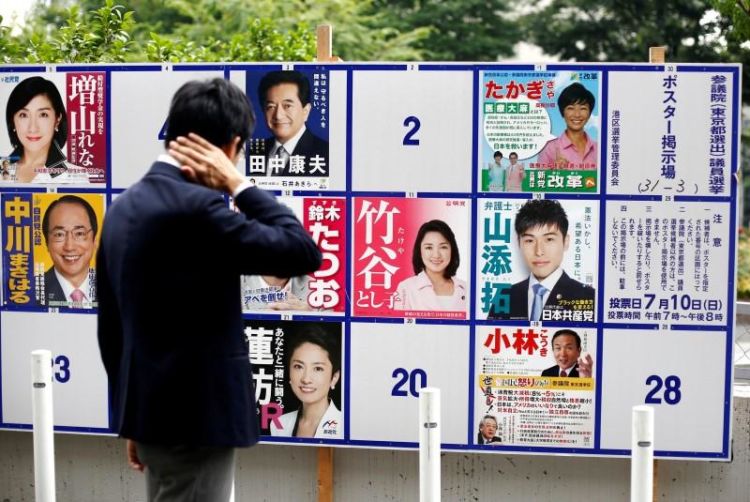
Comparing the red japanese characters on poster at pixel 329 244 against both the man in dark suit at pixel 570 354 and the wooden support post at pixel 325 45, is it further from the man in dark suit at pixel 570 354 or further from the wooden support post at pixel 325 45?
the man in dark suit at pixel 570 354

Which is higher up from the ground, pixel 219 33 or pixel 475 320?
pixel 219 33

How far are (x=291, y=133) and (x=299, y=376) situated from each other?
132 cm

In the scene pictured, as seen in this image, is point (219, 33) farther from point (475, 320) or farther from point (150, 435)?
point (150, 435)

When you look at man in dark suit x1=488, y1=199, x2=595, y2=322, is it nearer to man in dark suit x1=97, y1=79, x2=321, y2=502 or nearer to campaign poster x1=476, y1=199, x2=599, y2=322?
campaign poster x1=476, y1=199, x2=599, y2=322

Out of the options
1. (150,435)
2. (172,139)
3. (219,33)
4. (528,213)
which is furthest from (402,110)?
(219,33)

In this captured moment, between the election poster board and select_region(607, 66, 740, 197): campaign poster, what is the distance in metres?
0.01

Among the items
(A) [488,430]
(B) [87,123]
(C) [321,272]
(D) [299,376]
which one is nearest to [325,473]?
(D) [299,376]

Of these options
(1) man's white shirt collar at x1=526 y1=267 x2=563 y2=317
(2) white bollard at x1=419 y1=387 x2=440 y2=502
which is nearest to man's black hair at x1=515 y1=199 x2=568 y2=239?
(1) man's white shirt collar at x1=526 y1=267 x2=563 y2=317

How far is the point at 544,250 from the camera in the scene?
534cm

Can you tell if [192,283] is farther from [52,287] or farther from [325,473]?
[52,287]

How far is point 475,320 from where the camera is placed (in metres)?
5.38

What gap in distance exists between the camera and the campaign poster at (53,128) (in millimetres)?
5680

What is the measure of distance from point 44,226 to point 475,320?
8.14 feet

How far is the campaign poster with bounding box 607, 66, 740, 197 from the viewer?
5.21 metres
